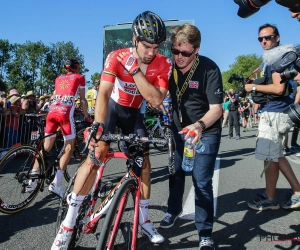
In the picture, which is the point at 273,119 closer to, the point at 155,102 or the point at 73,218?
the point at 155,102

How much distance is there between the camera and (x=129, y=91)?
9.75 feet

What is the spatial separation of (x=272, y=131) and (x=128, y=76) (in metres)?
2.21

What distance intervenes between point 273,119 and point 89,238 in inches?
109

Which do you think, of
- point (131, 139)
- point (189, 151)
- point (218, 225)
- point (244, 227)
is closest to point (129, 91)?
point (131, 139)

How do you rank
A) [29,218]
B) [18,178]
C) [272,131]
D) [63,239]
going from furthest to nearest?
1. [18,178]
2. [272,131]
3. [29,218]
4. [63,239]

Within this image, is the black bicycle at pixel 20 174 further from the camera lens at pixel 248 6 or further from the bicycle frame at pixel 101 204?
the camera lens at pixel 248 6

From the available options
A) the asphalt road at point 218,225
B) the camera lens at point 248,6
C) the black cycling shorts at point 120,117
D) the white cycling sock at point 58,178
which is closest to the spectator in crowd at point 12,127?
the asphalt road at point 218,225

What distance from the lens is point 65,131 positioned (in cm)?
469

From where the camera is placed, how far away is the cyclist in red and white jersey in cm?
246

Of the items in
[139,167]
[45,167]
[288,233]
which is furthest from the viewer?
[45,167]

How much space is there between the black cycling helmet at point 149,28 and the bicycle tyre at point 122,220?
1174mm

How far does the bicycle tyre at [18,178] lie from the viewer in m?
3.88

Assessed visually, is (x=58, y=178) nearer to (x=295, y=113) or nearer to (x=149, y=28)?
(x=149, y=28)

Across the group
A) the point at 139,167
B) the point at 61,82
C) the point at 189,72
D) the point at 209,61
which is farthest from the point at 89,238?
the point at 61,82
